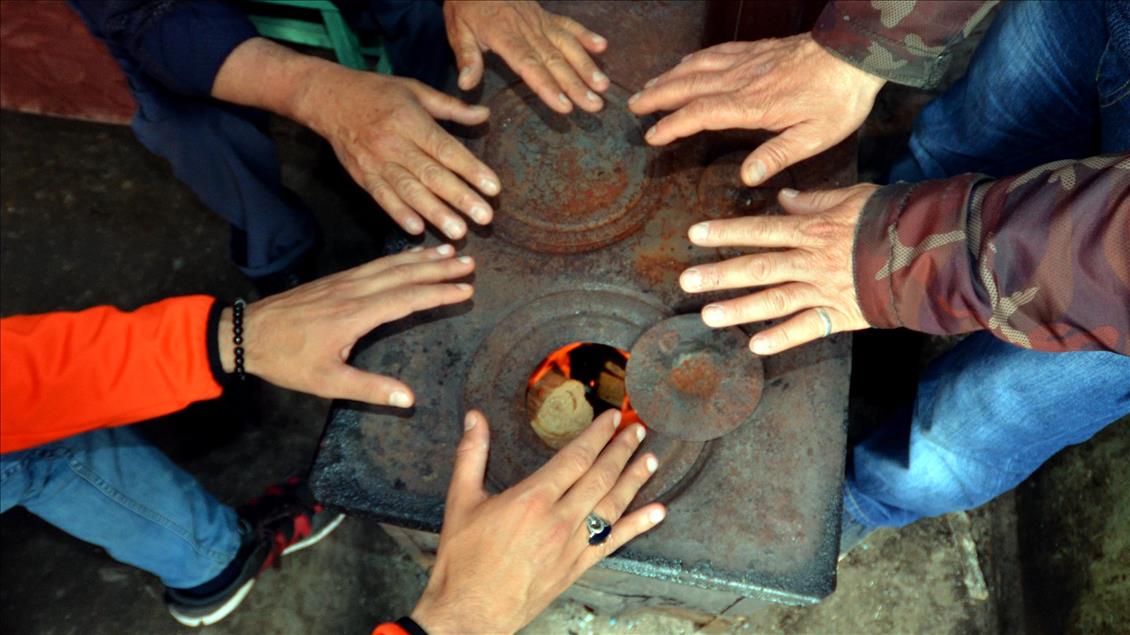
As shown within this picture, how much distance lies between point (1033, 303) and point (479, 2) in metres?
1.49

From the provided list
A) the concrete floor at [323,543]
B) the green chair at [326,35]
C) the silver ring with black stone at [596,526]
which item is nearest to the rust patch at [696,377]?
the silver ring with black stone at [596,526]

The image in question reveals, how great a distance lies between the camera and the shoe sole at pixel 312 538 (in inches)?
108

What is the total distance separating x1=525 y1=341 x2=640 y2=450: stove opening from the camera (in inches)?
70.2

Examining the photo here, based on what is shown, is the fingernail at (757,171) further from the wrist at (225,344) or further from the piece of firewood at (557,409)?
the wrist at (225,344)

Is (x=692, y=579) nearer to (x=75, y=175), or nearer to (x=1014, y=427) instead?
(x=1014, y=427)

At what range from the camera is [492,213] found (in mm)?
1889

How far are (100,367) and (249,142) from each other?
3.20ft

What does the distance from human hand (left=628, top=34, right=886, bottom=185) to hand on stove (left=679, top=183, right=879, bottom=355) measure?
0.60 feet

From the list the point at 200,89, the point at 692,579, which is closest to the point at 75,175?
the point at 200,89

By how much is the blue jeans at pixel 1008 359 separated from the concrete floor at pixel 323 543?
1.33 feet

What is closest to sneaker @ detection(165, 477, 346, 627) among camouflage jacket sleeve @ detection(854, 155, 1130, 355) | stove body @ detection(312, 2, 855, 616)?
stove body @ detection(312, 2, 855, 616)

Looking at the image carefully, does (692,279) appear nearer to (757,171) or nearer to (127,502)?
(757,171)

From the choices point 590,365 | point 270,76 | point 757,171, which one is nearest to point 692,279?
point 757,171

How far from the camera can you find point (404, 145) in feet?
6.34
